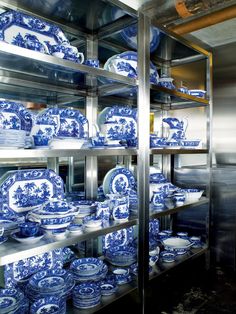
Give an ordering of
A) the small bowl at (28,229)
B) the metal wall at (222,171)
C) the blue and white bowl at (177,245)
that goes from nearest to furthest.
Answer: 1. the small bowl at (28,229)
2. the blue and white bowl at (177,245)
3. the metal wall at (222,171)

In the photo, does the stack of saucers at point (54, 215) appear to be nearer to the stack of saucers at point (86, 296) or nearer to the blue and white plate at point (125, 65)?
the stack of saucers at point (86, 296)

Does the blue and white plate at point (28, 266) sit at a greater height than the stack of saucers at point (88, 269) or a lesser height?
greater

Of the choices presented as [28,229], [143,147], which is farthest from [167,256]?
[28,229]

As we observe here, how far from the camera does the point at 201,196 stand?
2197mm

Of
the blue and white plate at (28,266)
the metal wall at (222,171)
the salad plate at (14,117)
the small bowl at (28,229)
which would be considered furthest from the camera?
the metal wall at (222,171)

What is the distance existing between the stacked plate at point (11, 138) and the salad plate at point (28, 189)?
1.09ft

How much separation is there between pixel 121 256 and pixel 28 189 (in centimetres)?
68

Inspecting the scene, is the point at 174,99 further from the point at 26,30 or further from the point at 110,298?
the point at 110,298

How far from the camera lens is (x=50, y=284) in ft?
4.47

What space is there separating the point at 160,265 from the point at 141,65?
1222 millimetres

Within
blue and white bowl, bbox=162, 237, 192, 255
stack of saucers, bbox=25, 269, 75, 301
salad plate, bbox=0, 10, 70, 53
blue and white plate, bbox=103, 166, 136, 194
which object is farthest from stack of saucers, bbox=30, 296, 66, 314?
salad plate, bbox=0, 10, 70, 53

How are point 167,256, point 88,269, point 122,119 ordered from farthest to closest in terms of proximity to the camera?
point 167,256 < point 122,119 < point 88,269

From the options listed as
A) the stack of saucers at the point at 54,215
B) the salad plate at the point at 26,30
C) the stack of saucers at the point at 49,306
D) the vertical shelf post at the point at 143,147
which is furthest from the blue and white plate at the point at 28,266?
the salad plate at the point at 26,30

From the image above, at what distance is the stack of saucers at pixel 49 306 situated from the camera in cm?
123
